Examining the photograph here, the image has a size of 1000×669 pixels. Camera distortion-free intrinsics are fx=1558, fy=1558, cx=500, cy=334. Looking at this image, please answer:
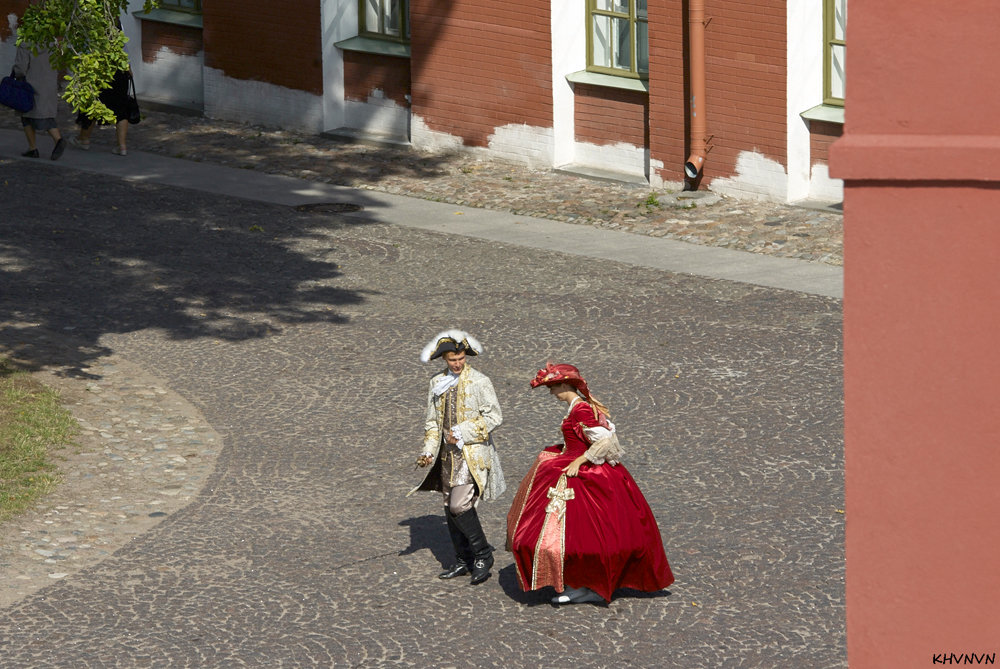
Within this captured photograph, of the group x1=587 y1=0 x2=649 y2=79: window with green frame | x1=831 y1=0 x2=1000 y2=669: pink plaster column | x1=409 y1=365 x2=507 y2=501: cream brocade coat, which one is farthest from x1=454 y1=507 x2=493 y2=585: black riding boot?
x1=587 y1=0 x2=649 y2=79: window with green frame

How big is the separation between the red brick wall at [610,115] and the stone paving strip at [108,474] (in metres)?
7.86

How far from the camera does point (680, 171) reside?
17359mm

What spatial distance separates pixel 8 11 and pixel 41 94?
647 centimetres

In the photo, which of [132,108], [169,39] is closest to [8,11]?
[169,39]

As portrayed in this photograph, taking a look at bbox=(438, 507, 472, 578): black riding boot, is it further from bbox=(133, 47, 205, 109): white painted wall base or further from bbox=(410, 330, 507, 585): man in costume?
bbox=(133, 47, 205, 109): white painted wall base

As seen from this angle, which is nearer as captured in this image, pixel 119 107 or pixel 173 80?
pixel 119 107

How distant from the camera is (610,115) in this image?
18.2 meters

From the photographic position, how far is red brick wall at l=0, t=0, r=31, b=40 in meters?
24.0

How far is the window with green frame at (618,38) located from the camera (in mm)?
17875

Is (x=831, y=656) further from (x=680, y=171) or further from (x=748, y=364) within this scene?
(x=680, y=171)

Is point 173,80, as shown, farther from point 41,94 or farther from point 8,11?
point 41,94

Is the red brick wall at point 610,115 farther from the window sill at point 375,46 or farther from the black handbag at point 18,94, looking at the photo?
the black handbag at point 18,94

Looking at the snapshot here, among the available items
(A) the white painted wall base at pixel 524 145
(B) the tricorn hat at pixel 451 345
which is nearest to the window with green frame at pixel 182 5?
(A) the white painted wall base at pixel 524 145

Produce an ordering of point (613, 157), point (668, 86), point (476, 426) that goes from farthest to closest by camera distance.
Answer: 1. point (613, 157)
2. point (668, 86)
3. point (476, 426)
